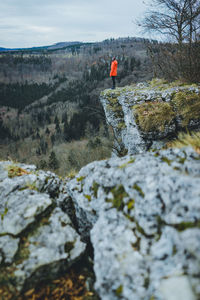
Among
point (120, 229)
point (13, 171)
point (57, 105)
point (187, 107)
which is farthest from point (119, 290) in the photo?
point (57, 105)

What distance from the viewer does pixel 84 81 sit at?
114500mm

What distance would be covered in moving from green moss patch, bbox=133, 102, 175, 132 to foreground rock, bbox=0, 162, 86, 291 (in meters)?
5.22

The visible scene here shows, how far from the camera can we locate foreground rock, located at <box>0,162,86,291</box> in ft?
7.50

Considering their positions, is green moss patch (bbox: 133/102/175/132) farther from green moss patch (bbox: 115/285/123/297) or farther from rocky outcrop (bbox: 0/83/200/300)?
green moss patch (bbox: 115/285/123/297)

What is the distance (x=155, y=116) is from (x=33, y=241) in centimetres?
605

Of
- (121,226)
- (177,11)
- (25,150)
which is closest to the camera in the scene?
(121,226)

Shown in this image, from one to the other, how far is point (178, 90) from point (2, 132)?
315ft

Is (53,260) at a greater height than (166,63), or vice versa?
(166,63)

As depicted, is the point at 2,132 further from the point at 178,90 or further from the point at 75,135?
the point at 178,90

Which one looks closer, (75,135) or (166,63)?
(166,63)

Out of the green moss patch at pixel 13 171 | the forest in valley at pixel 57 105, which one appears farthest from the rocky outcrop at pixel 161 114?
the forest in valley at pixel 57 105

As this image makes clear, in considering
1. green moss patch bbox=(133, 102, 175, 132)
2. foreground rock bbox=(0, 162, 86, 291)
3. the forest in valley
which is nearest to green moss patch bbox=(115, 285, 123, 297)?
foreground rock bbox=(0, 162, 86, 291)

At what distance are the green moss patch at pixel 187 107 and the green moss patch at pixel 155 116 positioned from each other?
34cm

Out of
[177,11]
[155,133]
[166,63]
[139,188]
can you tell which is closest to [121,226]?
[139,188]
